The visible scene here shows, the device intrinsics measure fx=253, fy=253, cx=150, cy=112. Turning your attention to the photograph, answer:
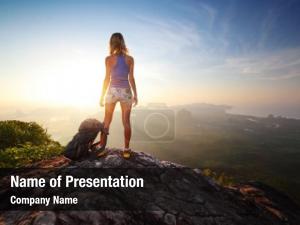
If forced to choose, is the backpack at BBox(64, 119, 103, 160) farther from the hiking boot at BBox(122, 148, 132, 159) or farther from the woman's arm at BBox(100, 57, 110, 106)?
the hiking boot at BBox(122, 148, 132, 159)

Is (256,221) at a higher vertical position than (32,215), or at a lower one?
lower

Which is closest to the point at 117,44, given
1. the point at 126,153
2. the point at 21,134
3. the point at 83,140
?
the point at 83,140

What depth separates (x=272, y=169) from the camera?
104 metres

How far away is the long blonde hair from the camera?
7312 mm

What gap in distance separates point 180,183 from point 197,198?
63 centimetres

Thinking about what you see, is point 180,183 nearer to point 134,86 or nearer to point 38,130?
point 134,86

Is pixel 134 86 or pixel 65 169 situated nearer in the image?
pixel 65 169

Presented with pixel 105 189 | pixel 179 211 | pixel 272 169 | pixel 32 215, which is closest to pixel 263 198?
pixel 179 211

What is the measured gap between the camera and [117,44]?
7324 millimetres

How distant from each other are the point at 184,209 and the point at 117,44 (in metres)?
4.80

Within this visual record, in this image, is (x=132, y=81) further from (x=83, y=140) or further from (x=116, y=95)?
(x=83, y=140)

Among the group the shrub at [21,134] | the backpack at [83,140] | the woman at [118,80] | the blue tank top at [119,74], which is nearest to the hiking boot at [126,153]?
the woman at [118,80]

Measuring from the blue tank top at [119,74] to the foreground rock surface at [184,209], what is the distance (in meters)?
2.06

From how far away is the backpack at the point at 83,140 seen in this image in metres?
7.16
